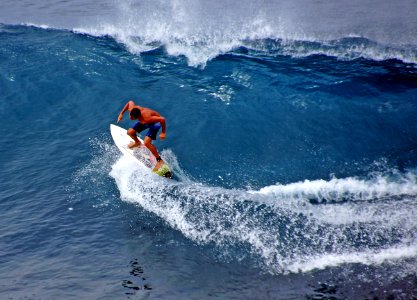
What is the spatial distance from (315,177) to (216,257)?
13.8 feet

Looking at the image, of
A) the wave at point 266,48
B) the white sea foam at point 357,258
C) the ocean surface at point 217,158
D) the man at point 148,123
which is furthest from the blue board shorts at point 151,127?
the wave at point 266,48

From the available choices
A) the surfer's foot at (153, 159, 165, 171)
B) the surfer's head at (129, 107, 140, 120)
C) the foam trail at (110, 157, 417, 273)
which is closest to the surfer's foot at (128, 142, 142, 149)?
the surfer's foot at (153, 159, 165, 171)

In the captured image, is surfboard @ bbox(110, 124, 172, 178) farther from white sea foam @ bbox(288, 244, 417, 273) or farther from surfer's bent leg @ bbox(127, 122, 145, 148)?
white sea foam @ bbox(288, 244, 417, 273)

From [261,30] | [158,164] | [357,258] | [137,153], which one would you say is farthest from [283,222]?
[261,30]

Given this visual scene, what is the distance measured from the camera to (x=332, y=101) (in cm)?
1523

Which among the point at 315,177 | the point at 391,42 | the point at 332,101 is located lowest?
the point at 315,177

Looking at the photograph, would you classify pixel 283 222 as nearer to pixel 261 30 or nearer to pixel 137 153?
pixel 137 153

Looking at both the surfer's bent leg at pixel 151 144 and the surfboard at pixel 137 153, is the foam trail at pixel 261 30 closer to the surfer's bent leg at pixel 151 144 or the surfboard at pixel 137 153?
the surfboard at pixel 137 153

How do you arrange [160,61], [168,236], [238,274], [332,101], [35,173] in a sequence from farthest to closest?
[160,61]
[332,101]
[35,173]
[168,236]
[238,274]

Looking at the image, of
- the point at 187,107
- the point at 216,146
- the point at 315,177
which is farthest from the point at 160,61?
the point at 315,177

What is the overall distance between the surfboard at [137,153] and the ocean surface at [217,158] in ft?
0.95

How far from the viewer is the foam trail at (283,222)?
8.92 m

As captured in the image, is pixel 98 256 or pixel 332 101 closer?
pixel 98 256

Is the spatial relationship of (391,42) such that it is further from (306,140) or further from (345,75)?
(306,140)
